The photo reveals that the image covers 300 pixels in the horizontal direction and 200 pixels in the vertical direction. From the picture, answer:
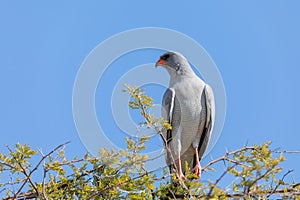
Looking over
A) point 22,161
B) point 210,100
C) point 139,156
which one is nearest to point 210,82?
point 210,100

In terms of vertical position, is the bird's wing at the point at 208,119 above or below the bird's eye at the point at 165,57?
below

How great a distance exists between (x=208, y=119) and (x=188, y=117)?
0.26 metres

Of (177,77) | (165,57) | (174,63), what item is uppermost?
(165,57)

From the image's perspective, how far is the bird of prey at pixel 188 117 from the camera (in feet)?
20.6

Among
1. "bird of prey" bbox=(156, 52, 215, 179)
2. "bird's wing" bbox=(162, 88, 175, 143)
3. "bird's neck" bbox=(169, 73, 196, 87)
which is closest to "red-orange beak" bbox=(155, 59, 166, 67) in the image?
"bird's neck" bbox=(169, 73, 196, 87)

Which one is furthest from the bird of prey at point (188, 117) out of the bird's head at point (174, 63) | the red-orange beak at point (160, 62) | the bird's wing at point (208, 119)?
the red-orange beak at point (160, 62)

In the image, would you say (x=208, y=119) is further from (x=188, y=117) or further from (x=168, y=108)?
(x=168, y=108)

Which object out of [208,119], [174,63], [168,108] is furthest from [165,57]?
[208,119]

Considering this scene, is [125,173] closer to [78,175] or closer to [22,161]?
[78,175]

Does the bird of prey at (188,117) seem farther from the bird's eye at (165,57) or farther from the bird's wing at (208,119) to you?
the bird's eye at (165,57)

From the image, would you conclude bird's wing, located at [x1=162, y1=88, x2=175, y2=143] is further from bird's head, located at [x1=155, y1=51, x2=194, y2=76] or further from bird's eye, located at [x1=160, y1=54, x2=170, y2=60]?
bird's eye, located at [x1=160, y1=54, x2=170, y2=60]

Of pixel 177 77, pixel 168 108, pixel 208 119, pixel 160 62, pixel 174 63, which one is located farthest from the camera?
pixel 160 62

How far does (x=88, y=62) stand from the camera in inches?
225

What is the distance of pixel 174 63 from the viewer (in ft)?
22.4
